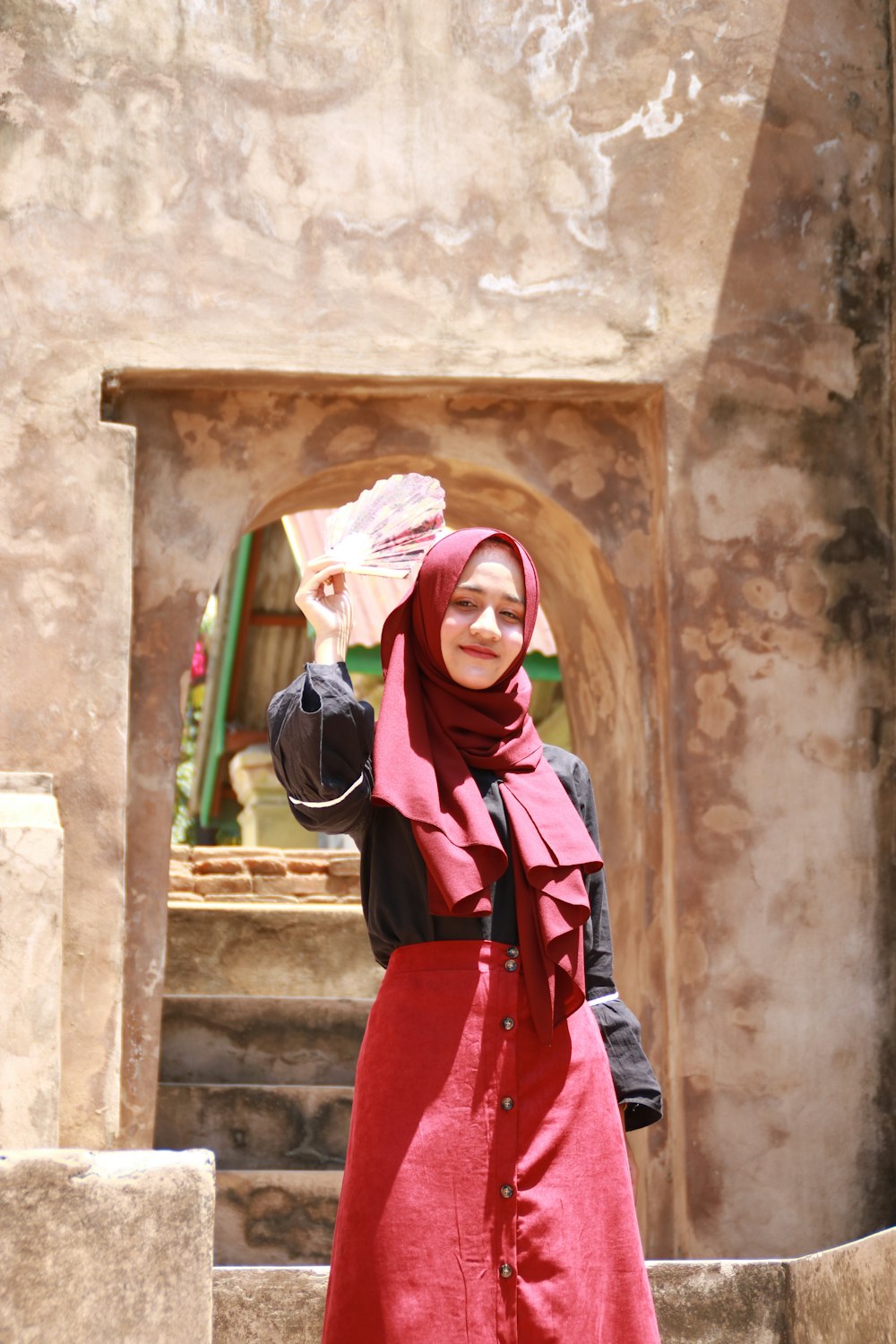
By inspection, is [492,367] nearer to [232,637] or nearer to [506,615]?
[506,615]

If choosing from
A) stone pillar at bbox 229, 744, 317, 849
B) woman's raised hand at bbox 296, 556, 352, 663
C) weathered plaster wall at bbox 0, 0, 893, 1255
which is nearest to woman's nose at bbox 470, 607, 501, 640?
woman's raised hand at bbox 296, 556, 352, 663

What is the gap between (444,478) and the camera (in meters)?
6.33

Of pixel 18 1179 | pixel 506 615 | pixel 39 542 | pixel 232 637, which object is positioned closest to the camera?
pixel 18 1179

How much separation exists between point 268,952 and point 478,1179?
573cm

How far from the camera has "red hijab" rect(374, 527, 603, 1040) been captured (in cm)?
302

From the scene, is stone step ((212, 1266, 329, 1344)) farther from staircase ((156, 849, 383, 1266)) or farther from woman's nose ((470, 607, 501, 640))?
staircase ((156, 849, 383, 1266))

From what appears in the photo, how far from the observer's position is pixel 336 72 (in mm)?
5957

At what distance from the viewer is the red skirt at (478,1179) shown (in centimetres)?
287

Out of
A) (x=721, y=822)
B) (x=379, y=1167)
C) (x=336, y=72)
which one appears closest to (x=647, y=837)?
(x=721, y=822)

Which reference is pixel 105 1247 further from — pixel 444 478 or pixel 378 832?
pixel 444 478

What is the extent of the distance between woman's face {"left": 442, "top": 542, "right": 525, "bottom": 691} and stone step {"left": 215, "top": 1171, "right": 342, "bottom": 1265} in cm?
374

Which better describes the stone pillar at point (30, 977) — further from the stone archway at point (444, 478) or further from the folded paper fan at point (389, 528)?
the folded paper fan at point (389, 528)

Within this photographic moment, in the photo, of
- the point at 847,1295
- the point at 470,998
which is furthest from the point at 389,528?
the point at 847,1295

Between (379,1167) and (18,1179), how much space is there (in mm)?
563
